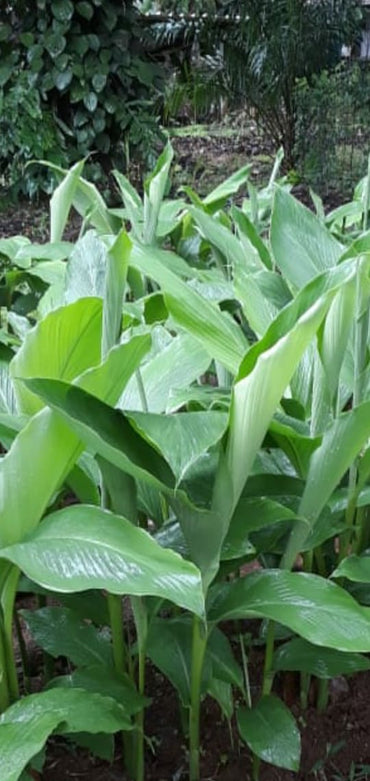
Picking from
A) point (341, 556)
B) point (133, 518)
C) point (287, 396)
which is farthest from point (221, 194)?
point (133, 518)

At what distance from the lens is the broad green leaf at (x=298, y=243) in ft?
3.69

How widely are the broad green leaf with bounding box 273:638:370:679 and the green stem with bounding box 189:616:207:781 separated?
122mm

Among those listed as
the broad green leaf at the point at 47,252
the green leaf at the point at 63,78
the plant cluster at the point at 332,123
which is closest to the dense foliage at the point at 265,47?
the plant cluster at the point at 332,123

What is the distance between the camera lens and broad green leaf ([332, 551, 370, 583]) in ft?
3.01

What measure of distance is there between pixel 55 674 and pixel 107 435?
2.04ft

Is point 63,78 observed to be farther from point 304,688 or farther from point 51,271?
point 304,688

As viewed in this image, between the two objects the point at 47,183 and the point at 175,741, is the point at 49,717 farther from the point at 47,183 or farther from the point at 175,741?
the point at 47,183

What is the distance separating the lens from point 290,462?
102 centimetres

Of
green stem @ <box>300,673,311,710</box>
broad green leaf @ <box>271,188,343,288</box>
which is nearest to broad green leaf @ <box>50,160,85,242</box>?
broad green leaf @ <box>271,188,343,288</box>

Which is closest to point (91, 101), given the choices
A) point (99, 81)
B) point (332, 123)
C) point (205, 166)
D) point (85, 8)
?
point (99, 81)

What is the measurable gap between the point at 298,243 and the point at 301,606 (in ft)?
1.66

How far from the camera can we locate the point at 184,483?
2.94 feet

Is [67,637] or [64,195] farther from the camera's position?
[64,195]

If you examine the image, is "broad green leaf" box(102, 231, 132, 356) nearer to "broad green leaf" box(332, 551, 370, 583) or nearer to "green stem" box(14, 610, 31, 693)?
"broad green leaf" box(332, 551, 370, 583)
